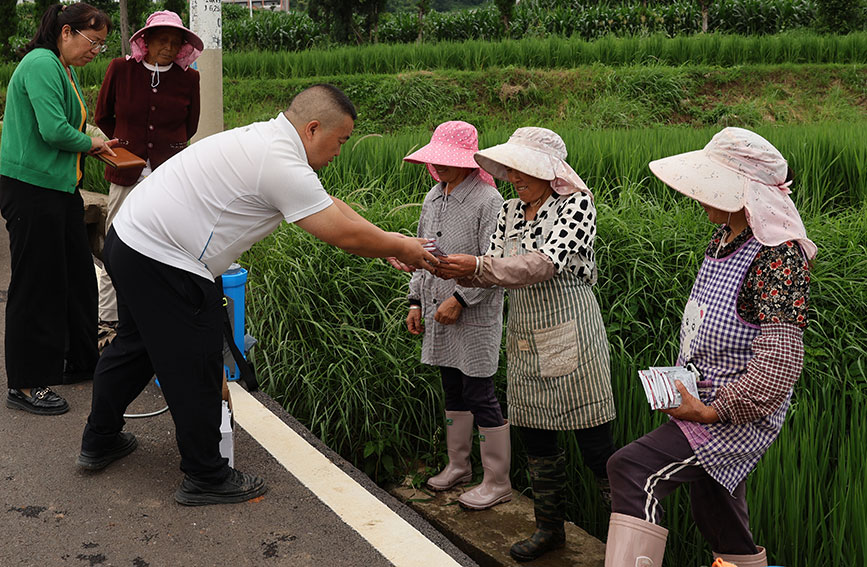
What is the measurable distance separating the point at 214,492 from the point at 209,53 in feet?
10.3

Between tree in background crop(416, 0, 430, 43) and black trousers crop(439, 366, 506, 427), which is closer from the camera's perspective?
black trousers crop(439, 366, 506, 427)

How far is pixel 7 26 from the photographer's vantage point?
23109 mm

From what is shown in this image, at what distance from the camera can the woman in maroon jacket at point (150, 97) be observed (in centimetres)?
500

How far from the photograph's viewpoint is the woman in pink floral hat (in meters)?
3.91

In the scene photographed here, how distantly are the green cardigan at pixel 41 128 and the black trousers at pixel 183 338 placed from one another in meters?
1.02

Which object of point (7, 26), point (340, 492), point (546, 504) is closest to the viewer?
point (546, 504)

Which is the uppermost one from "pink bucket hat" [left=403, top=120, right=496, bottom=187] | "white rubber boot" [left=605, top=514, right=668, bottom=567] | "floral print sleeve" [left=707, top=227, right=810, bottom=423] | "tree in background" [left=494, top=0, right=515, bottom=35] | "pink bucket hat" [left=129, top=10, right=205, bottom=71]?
"tree in background" [left=494, top=0, right=515, bottom=35]

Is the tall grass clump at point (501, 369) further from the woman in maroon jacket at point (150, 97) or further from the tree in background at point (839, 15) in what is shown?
Result: the tree in background at point (839, 15)

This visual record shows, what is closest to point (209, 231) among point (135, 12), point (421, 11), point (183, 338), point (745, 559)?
point (183, 338)

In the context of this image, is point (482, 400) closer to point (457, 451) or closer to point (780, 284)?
point (457, 451)

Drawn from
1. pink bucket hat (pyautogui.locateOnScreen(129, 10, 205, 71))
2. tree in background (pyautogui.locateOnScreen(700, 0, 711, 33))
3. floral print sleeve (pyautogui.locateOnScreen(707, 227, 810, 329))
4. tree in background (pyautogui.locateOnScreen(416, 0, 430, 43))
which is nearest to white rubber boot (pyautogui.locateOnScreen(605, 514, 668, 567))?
floral print sleeve (pyautogui.locateOnScreen(707, 227, 810, 329))

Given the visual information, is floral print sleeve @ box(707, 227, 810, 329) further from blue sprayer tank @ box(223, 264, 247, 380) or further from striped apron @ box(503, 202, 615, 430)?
blue sprayer tank @ box(223, 264, 247, 380)

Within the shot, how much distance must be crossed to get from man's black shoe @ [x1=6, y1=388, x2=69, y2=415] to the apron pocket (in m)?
2.42

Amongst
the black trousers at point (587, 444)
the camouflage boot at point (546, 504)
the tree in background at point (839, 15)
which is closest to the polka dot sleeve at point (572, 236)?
the black trousers at point (587, 444)
